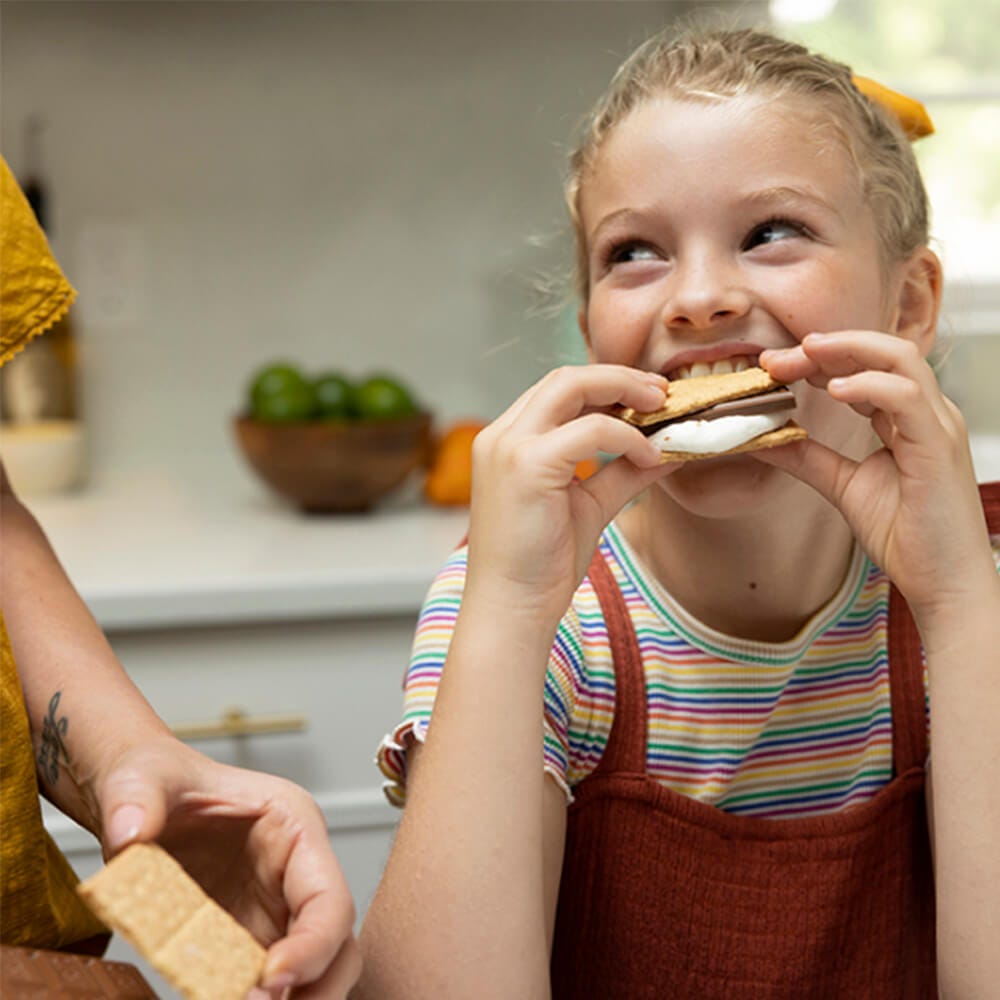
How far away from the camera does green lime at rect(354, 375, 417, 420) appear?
2.07m

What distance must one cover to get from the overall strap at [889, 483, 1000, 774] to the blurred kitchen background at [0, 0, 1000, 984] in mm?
1133

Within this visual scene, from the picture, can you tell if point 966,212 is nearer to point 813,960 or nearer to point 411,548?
point 411,548

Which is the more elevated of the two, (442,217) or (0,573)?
(442,217)

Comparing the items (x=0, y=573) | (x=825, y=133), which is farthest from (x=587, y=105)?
(x=0, y=573)

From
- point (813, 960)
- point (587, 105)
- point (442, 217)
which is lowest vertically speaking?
point (813, 960)

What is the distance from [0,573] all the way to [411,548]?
1016 mm

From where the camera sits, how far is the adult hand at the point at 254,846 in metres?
0.64

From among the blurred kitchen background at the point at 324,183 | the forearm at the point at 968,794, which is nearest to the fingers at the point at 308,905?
the forearm at the point at 968,794

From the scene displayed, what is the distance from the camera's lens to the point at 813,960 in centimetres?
101

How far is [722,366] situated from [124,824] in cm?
56

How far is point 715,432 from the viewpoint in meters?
0.90

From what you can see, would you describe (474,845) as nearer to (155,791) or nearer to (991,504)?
(155,791)

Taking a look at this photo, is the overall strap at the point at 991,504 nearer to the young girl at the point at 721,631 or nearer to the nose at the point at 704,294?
the young girl at the point at 721,631

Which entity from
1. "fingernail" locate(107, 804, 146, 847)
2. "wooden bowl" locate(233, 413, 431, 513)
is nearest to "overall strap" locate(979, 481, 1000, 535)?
"fingernail" locate(107, 804, 146, 847)
